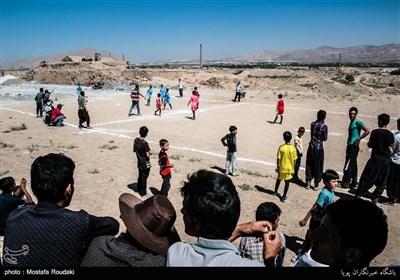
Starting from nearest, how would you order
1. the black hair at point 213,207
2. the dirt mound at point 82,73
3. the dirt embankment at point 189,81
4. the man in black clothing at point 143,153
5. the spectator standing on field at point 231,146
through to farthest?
the black hair at point 213,207
the man in black clothing at point 143,153
the spectator standing on field at point 231,146
the dirt embankment at point 189,81
the dirt mound at point 82,73

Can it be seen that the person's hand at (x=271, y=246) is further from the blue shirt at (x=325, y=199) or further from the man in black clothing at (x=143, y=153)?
the man in black clothing at (x=143, y=153)

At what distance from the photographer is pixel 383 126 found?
Result: 6.24 meters

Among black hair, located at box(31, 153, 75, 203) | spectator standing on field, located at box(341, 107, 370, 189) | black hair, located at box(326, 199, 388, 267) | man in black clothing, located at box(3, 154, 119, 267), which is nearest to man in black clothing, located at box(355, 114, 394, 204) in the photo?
spectator standing on field, located at box(341, 107, 370, 189)

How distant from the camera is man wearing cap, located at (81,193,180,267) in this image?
1.94 meters

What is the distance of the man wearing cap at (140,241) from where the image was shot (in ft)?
6.35

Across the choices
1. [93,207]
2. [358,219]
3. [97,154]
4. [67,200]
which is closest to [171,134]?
[97,154]

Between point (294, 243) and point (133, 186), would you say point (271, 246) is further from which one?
point (133, 186)

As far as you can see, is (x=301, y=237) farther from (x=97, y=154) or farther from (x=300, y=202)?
(x=97, y=154)

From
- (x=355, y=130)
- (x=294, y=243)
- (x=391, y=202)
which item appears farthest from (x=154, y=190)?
(x=391, y=202)

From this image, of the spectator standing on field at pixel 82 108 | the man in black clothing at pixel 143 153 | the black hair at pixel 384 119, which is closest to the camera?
the black hair at pixel 384 119

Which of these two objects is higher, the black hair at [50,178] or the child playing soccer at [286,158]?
the black hair at [50,178]

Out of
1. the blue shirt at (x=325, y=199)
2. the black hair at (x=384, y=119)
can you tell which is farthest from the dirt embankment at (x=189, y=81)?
the blue shirt at (x=325, y=199)

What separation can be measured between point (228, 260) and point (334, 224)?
2.02ft

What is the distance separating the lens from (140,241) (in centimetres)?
200
